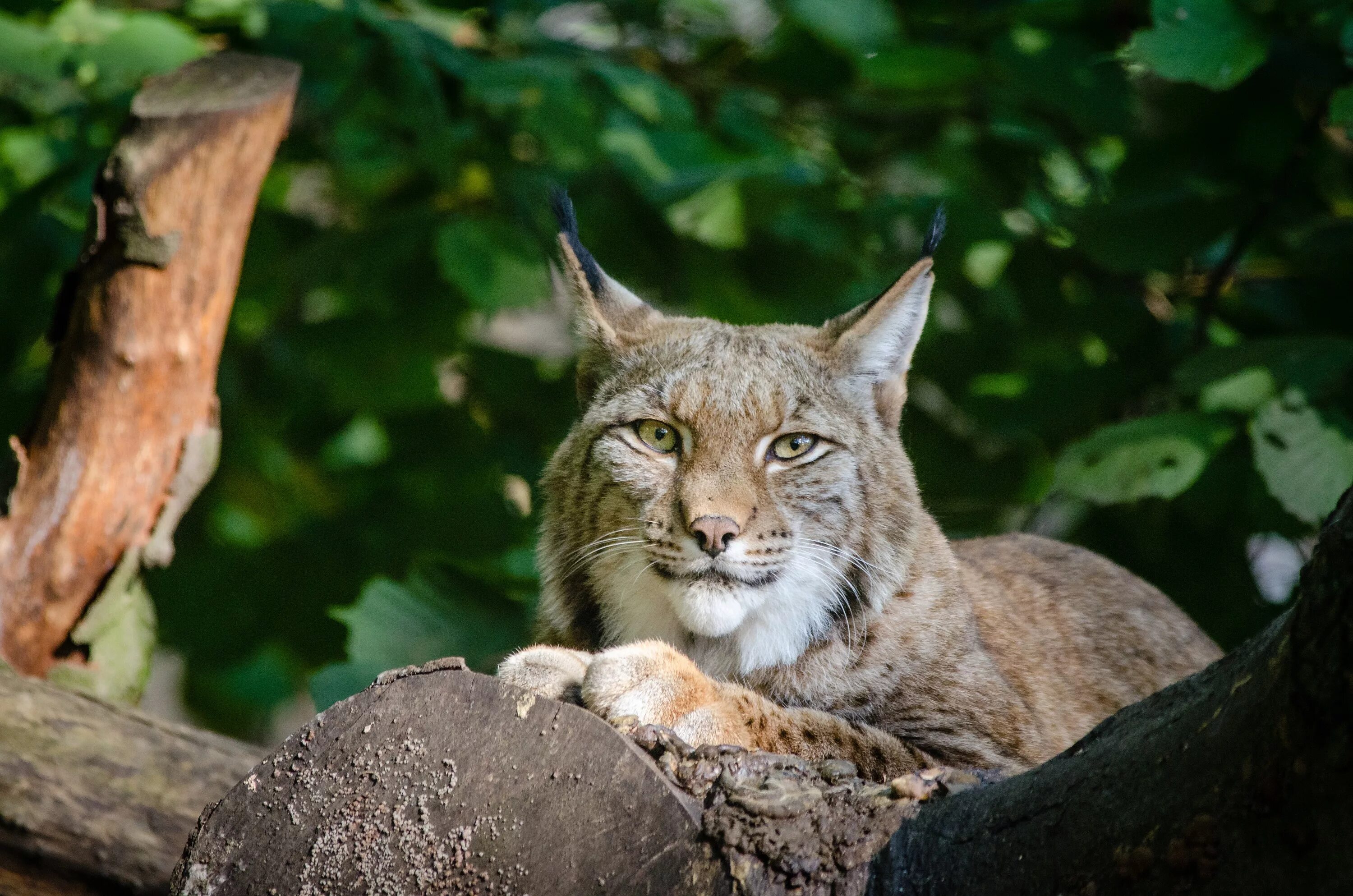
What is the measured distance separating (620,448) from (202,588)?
3.09 meters

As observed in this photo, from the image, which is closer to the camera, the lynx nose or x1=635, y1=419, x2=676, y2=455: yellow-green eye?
the lynx nose

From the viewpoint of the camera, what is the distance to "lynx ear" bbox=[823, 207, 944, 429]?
3.73 meters

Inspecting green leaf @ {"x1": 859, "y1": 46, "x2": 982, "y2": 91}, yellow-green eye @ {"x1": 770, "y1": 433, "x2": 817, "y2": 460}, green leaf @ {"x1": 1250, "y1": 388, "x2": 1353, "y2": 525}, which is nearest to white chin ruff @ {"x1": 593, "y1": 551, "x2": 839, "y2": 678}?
yellow-green eye @ {"x1": 770, "y1": 433, "x2": 817, "y2": 460}

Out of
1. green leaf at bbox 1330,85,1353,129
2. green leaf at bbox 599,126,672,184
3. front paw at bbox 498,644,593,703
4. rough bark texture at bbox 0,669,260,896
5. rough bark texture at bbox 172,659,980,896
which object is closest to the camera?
rough bark texture at bbox 172,659,980,896

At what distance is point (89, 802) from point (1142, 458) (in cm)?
335

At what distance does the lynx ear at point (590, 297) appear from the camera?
3920 mm

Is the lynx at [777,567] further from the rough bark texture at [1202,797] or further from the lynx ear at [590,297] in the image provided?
the rough bark texture at [1202,797]

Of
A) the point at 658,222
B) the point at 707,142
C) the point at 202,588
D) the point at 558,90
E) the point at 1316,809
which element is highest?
the point at 1316,809

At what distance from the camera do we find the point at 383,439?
22.2ft

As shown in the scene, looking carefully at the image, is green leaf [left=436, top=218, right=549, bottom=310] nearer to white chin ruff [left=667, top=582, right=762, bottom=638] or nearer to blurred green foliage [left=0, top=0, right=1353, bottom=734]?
blurred green foliage [left=0, top=0, right=1353, bottom=734]

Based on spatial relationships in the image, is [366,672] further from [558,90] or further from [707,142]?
[707,142]

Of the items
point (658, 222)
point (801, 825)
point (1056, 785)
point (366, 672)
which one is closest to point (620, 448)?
point (366, 672)

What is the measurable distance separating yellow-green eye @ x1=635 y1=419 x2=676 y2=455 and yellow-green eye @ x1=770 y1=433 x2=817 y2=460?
28 cm

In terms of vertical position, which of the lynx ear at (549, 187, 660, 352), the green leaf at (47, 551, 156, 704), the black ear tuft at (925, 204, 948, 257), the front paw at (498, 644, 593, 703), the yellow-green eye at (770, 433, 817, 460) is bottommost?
the green leaf at (47, 551, 156, 704)
